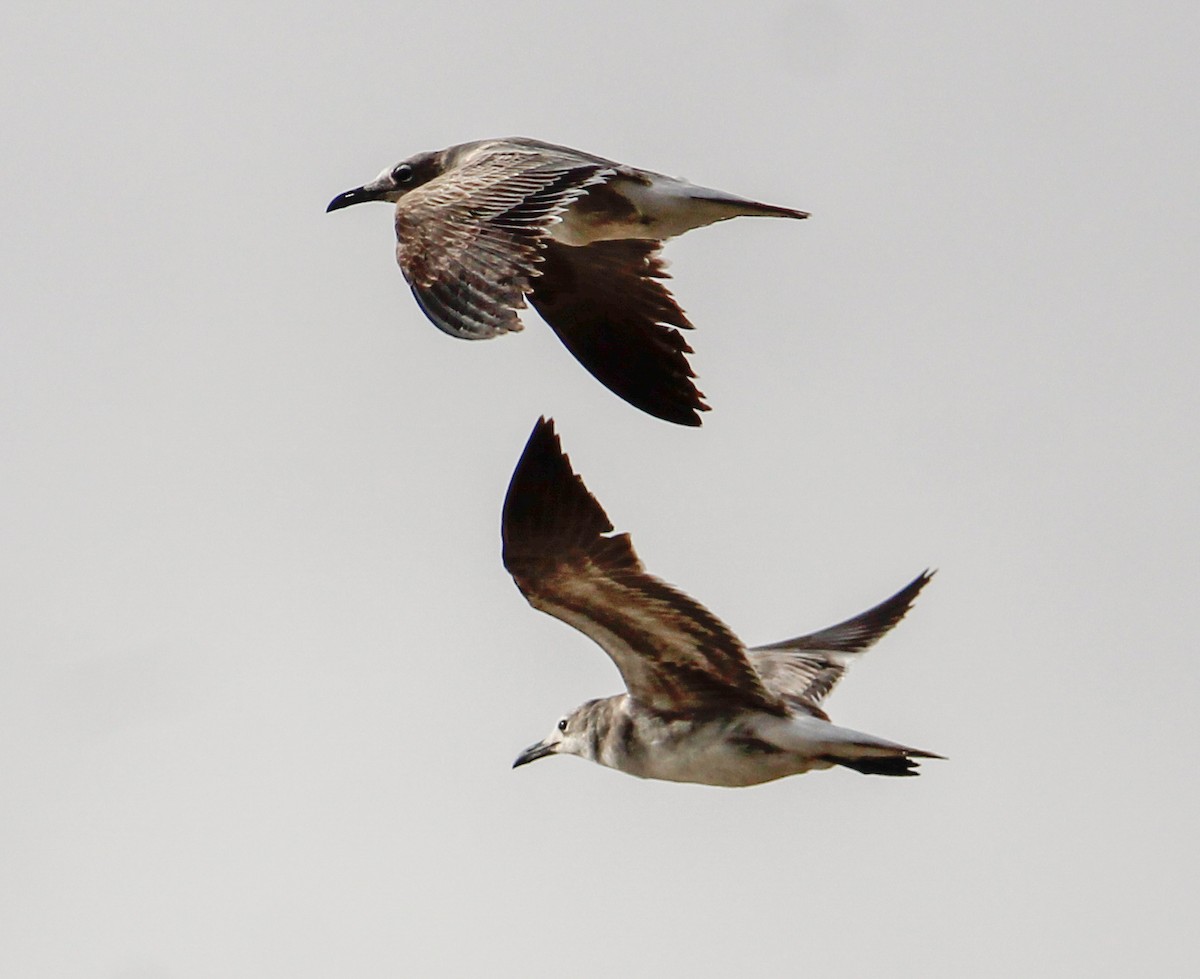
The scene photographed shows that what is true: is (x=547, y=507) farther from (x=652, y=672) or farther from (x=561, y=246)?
(x=561, y=246)

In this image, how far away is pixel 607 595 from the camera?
13.7 meters

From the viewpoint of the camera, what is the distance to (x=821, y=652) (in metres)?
16.0

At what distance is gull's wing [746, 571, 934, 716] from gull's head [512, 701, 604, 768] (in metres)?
0.96

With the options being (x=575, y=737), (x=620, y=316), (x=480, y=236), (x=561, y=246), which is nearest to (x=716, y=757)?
(x=575, y=737)

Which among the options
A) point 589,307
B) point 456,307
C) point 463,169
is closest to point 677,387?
point 589,307

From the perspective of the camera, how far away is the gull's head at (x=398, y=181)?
618 inches

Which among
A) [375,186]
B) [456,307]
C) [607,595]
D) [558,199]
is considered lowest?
[607,595]

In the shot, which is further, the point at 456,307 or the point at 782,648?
the point at 782,648

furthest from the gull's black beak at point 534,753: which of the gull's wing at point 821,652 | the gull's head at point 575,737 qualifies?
the gull's wing at point 821,652

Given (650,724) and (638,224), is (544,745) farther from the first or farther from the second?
(638,224)

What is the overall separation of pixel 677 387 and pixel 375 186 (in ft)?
7.49

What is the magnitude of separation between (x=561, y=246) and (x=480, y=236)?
9.06ft

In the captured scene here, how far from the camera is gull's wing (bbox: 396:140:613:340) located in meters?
12.1

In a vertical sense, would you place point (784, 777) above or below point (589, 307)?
below
